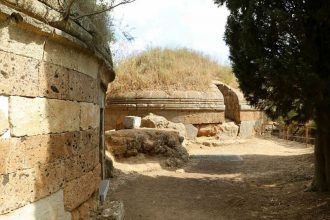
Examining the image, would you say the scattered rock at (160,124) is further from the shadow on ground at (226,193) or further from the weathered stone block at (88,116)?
the weathered stone block at (88,116)

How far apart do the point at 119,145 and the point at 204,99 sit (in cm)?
704

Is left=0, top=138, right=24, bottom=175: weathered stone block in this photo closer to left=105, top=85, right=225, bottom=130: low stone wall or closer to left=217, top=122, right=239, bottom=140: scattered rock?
left=105, top=85, right=225, bottom=130: low stone wall

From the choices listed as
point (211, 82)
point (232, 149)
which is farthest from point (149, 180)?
point (211, 82)

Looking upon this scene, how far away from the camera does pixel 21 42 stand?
10.3ft

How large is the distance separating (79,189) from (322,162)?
19.9 ft

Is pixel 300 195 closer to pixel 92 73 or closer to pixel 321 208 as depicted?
pixel 321 208

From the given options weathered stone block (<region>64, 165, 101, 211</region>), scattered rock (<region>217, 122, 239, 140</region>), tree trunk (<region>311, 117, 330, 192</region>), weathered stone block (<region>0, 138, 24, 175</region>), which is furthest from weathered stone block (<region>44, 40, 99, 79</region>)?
scattered rock (<region>217, 122, 239, 140</region>)

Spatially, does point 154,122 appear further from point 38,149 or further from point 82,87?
point 38,149

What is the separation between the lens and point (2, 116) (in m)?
2.93

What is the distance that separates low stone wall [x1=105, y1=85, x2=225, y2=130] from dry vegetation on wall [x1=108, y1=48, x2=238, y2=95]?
536 millimetres

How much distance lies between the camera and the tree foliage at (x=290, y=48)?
662 centimetres

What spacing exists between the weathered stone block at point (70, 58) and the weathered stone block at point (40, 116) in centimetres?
39

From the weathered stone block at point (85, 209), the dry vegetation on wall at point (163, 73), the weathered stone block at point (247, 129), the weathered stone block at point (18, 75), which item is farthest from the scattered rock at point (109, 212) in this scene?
the weathered stone block at point (247, 129)

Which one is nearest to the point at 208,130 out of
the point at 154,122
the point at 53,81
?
the point at 154,122
